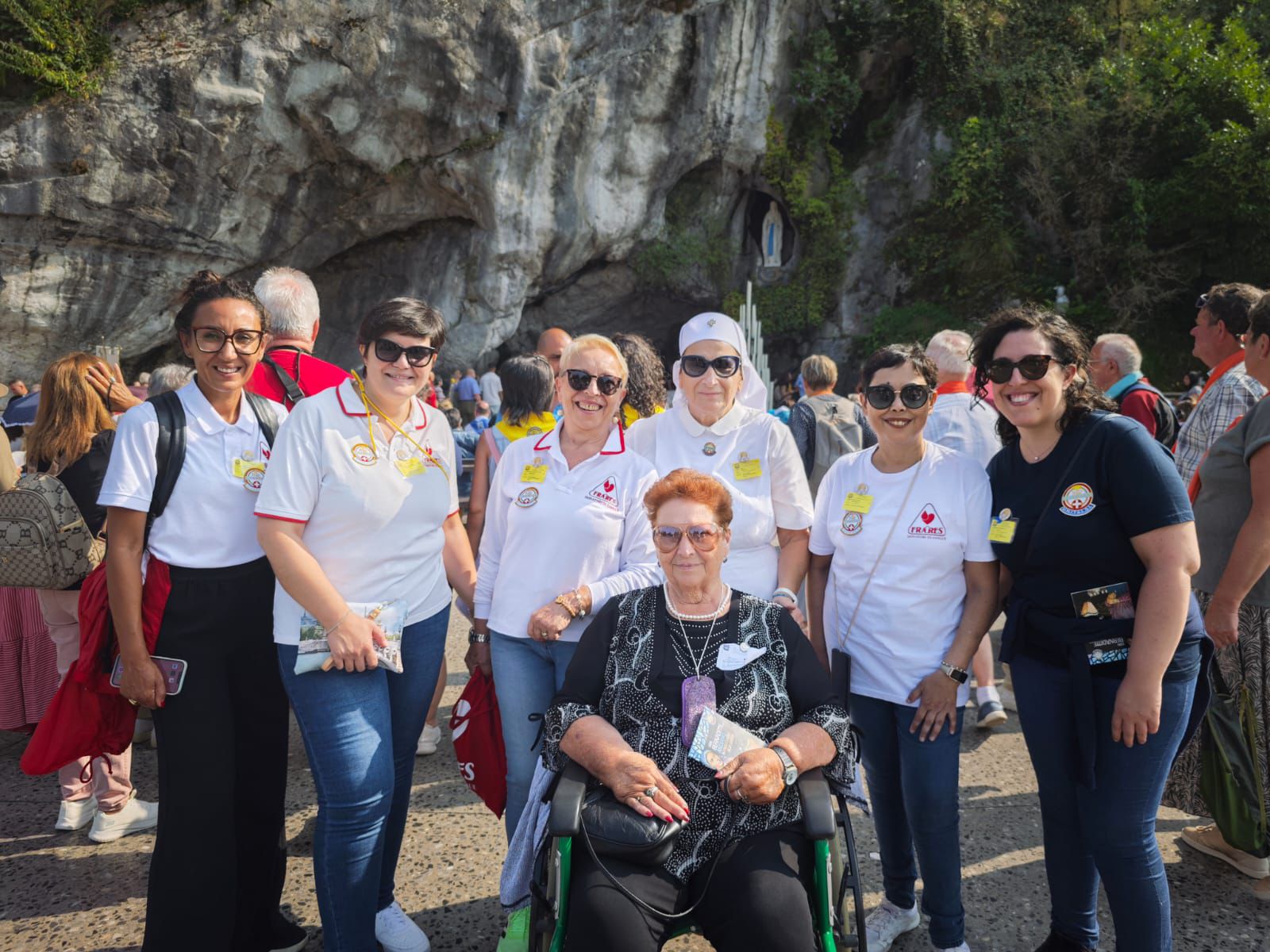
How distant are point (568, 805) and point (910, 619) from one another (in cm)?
119

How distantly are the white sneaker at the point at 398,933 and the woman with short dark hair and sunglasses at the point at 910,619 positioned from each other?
59.4 inches

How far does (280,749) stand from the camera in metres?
2.38

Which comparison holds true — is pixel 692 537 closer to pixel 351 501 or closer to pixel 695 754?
pixel 695 754

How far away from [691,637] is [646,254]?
18843 millimetres

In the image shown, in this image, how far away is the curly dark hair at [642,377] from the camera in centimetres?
371

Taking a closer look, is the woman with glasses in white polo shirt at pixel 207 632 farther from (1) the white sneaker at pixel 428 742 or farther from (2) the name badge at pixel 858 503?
(2) the name badge at pixel 858 503

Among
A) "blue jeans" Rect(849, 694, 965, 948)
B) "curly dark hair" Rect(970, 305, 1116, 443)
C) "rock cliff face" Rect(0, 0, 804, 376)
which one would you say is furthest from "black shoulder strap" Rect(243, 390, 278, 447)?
"rock cliff face" Rect(0, 0, 804, 376)

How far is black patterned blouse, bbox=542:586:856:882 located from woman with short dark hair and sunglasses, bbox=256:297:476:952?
1.67 feet

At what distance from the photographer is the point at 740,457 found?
276 centimetres

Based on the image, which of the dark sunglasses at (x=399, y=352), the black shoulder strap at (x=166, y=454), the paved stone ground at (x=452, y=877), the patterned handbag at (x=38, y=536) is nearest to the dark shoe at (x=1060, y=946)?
the paved stone ground at (x=452, y=877)

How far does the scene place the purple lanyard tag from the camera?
208 cm

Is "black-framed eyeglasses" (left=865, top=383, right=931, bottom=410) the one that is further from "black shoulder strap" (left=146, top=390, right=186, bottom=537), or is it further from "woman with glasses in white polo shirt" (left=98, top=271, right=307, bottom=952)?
"black shoulder strap" (left=146, top=390, right=186, bottom=537)

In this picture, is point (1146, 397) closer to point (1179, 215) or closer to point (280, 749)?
point (280, 749)

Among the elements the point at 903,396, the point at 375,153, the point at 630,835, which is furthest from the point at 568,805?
the point at 375,153
